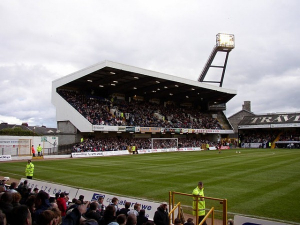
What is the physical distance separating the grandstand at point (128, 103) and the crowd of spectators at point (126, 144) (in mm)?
1365

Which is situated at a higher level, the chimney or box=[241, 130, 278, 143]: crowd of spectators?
the chimney

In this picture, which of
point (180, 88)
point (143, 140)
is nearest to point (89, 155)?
point (143, 140)

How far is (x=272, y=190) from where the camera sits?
555 inches

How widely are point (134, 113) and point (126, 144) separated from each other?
7320 millimetres

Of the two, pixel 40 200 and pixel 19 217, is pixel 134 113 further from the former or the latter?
pixel 19 217

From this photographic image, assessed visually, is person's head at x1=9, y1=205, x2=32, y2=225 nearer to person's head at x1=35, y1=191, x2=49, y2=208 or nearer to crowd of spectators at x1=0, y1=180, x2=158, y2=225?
crowd of spectators at x1=0, y1=180, x2=158, y2=225

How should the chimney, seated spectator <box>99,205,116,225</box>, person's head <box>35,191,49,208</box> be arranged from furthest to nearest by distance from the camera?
the chimney
person's head <box>35,191,49,208</box>
seated spectator <box>99,205,116,225</box>

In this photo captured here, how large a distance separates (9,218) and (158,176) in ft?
53.1

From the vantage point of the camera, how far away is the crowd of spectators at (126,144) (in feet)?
139

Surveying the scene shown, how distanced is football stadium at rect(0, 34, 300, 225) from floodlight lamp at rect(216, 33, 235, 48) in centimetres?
26

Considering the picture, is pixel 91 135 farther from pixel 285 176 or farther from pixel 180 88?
pixel 285 176

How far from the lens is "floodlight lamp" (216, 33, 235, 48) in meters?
64.6

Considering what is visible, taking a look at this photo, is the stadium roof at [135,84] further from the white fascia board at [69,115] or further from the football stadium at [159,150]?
the white fascia board at [69,115]

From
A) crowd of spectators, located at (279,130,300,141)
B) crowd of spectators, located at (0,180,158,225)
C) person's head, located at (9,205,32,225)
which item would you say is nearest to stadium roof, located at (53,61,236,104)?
crowd of spectators, located at (279,130,300,141)
